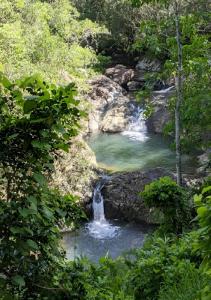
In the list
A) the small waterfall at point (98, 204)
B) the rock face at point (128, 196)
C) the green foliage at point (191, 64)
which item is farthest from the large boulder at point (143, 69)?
the green foliage at point (191, 64)

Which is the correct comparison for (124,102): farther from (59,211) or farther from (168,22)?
(59,211)

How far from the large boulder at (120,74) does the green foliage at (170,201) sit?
19692 millimetres

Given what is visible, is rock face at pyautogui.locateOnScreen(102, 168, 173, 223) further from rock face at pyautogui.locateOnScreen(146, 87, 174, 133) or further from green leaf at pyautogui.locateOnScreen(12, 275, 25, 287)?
green leaf at pyautogui.locateOnScreen(12, 275, 25, 287)

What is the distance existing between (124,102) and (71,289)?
71.5ft

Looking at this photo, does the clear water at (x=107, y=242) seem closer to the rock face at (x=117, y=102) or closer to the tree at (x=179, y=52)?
the tree at (x=179, y=52)

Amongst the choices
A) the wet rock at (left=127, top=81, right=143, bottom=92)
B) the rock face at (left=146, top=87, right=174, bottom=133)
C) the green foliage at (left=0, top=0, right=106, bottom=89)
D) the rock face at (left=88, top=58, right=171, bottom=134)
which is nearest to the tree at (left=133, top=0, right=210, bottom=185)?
the green foliage at (left=0, top=0, right=106, bottom=89)

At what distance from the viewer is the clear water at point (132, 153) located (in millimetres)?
16656

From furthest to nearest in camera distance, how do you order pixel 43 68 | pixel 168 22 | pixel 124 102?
pixel 124 102, pixel 43 68, pixel 168 22

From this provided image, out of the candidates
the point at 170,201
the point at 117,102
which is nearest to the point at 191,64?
the point at 170,201

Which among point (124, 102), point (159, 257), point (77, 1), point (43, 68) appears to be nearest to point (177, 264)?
point (159, 257)

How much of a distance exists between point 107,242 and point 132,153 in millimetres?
7748

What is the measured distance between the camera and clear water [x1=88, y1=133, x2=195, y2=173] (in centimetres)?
1666

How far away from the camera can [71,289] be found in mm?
2818

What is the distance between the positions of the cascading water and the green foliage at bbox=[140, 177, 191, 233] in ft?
14.6
